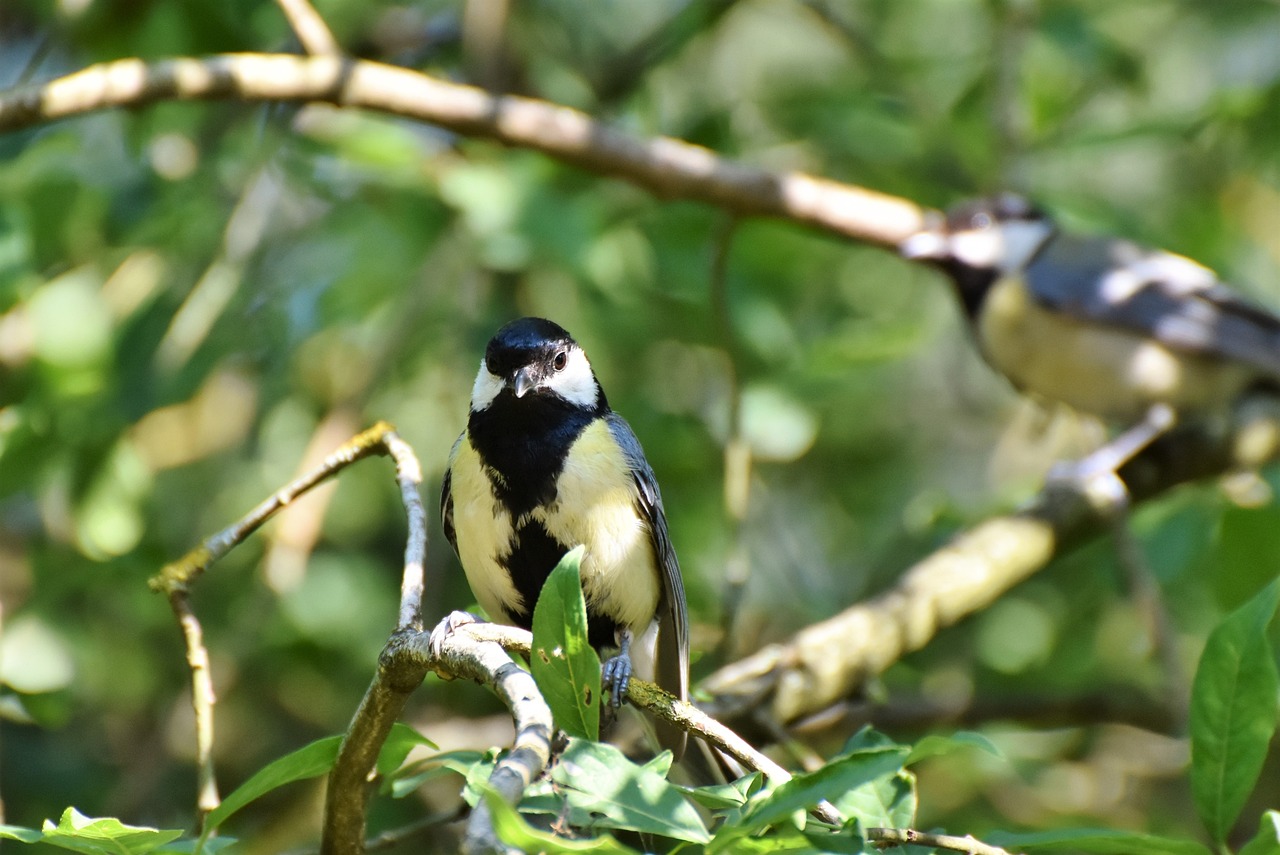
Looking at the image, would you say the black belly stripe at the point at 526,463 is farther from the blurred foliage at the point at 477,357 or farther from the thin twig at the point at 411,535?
the blurred foliage at the point at 477,357

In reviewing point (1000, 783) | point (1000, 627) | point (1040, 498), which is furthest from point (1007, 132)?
→ point (1000, 783)

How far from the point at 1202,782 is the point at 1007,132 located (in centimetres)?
314

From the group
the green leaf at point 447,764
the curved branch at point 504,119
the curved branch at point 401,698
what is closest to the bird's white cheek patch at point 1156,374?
the curved branch at point 504,119

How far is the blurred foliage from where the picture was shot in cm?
351

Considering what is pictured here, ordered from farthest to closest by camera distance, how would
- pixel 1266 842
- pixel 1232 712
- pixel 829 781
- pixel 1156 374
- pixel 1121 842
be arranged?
A: 1. pixel 1156 374
2. pixel 1232 712
3. pixel 1121 842
4. pixel 1266 842
5. pixel 829 781

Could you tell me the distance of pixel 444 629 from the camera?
6.56 feet

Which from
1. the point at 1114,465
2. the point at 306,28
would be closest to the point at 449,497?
the point at 306,28

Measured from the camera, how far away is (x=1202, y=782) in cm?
161

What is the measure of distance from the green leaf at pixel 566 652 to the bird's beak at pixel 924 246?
296 centimetres

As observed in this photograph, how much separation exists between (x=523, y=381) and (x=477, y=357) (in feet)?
4.75

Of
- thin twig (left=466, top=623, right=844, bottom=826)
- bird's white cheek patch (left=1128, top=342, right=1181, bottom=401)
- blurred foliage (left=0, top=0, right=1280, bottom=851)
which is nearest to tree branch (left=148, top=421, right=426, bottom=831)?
thin twig (left=466, top=623, right=844, bottom=826)

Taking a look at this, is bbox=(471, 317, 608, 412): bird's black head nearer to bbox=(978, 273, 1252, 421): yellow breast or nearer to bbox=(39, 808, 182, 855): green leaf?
bbox=(39, 808, 182, 855): green leaf

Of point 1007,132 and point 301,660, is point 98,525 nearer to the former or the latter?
point 301,660

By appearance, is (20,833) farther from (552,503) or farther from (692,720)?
(552,503)
